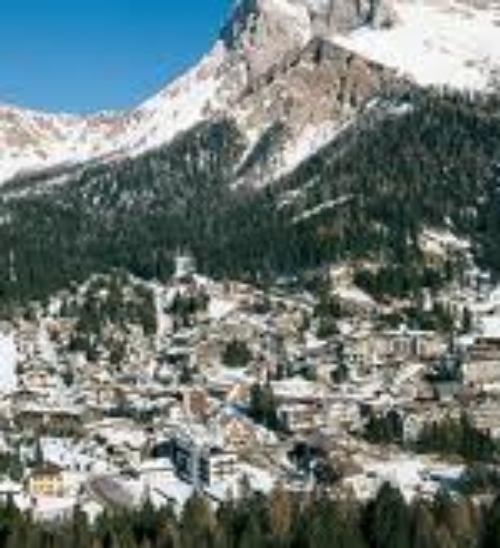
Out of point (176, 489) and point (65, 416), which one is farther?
point (65, 416)

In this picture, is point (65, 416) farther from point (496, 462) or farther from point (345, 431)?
point (496, 462)

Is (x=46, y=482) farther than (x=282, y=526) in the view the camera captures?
Yes

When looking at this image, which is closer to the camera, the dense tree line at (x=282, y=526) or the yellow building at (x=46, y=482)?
the dense tree line at (x=282, y=526)

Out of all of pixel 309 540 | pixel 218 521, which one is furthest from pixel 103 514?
pixel 309 540

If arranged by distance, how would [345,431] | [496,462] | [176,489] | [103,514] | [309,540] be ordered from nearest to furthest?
[309,540]
[103,514]
[176,489]
[496,462]
[345,431]

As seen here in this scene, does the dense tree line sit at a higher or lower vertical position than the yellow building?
lower

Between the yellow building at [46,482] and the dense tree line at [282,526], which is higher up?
the yellow building at [46,482]

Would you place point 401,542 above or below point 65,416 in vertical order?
below

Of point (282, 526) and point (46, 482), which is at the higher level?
point (46, 482)
